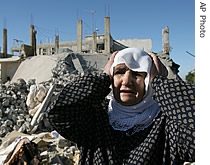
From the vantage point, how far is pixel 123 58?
A: 51.6 inches

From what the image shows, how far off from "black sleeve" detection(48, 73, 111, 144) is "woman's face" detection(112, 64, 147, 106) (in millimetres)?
76

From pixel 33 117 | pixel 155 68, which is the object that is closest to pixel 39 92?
pixel 33 117

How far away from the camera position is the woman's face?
1.30m

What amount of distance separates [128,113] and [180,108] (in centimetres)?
24

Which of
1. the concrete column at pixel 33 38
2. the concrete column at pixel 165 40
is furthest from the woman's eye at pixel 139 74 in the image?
the concrete column at pixel 33 38

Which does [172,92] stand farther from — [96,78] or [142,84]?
[96,78]

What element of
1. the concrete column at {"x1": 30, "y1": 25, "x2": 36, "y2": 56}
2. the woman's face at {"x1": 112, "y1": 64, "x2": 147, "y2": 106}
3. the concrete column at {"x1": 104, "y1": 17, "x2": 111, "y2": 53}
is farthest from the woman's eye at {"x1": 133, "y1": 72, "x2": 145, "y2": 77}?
the concrete column at {"x1": 30, "y1": 25, "x2": 36, "y2": 56}

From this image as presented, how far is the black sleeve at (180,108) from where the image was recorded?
3.74 feet

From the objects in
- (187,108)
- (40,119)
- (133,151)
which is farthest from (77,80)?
(40,119)

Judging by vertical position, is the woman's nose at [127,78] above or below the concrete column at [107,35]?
below

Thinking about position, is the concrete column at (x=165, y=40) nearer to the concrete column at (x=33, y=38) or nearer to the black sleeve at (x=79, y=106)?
the concrete column at (x=33, y=38)

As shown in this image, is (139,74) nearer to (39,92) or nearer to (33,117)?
(33,117)

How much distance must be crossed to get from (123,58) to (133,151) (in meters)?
0.37

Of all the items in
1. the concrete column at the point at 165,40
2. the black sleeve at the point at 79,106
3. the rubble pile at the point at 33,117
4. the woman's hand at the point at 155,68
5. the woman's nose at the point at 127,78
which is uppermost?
the concrete column at the point at 165,40
